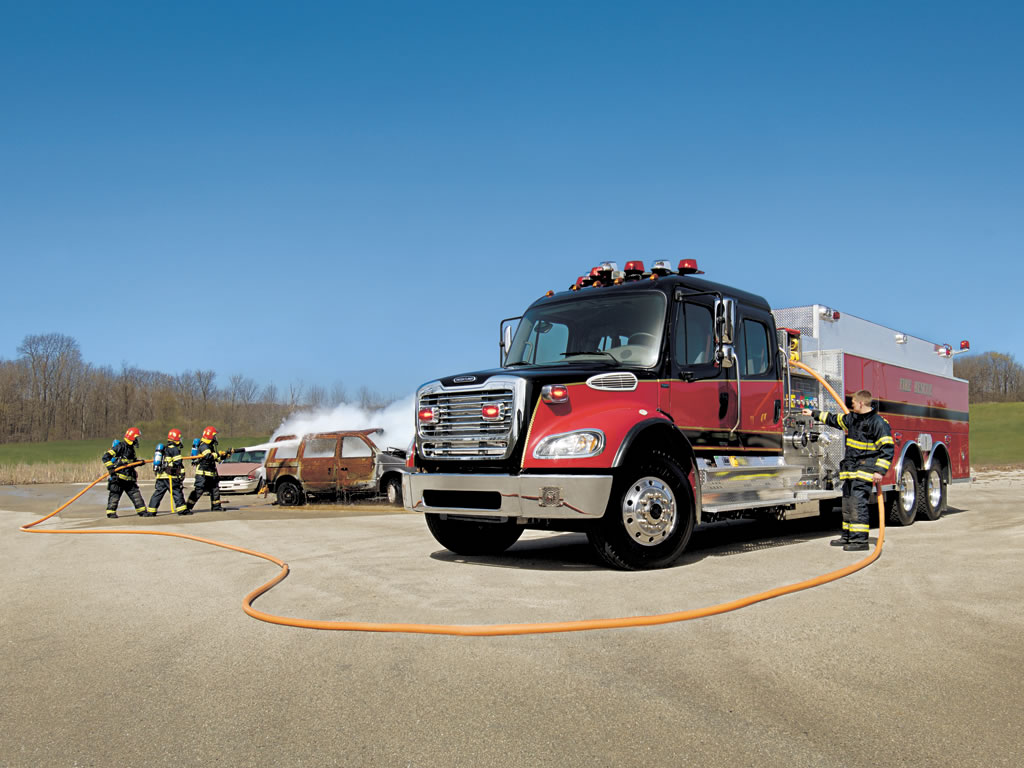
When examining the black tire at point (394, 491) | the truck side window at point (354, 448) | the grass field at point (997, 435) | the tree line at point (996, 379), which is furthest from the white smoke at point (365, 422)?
the tree line at point (996, 379)

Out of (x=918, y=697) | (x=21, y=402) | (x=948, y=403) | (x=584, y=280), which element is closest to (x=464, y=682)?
(x=918, y=697)

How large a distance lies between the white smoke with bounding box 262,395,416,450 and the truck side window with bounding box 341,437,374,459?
17.6 inches

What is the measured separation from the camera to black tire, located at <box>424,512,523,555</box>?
9.08 m

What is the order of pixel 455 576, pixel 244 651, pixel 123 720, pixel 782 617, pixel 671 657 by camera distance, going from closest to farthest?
pixel 123 720
pixel 671 657
pixel 244 651
pixel 782 617
pixel 455 576

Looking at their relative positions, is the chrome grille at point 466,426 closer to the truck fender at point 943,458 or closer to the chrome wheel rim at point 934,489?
the chrome wheel rim at point 934,489

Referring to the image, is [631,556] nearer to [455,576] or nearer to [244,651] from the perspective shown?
[455,576]

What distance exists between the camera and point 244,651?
5.00 meters

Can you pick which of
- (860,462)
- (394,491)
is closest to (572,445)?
(860,462)

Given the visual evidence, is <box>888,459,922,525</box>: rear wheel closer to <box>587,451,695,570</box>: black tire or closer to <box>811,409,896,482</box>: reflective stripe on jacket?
<box>811,409,896,482</box>: reflective stripe on jacket

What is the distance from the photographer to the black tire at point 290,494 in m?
19.8

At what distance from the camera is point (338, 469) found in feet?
62.0

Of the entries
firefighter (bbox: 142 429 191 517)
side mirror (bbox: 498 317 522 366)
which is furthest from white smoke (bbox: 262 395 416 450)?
side mirror (bbox: 498 317 522 366)

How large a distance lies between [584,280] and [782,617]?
4754 mm

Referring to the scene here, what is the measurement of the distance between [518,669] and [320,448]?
15.5 m
